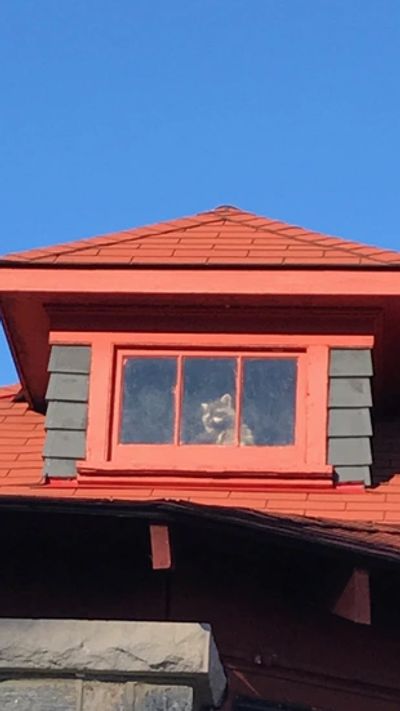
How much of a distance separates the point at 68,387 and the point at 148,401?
46cm

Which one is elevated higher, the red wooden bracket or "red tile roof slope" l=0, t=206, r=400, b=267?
"red tile roof slope" l=0, t=206, r=400, b=267

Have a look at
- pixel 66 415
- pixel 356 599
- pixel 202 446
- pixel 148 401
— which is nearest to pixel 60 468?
pixel 66 415

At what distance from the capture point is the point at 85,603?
24.2 ft

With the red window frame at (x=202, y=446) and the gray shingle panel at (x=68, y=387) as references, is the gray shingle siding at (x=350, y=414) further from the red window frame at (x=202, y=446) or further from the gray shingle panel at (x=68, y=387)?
the gray shingle panel at (x=68, y=387)

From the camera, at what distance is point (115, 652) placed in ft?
19.8

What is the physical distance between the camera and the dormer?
8.95 m

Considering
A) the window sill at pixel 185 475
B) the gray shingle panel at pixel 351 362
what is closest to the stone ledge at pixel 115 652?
the window sill at pixel 185 475

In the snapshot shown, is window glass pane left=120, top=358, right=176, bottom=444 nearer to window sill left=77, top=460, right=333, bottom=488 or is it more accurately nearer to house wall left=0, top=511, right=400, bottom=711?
window sill left=77, top=460, right=333, bottom=488

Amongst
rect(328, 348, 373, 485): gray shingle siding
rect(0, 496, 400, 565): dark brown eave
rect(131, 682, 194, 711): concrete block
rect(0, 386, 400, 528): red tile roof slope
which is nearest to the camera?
rect(131, 682, 194, 711): concrete block

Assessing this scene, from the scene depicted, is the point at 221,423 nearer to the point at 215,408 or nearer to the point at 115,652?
the point at 215,408

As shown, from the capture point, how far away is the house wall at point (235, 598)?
7309 mm

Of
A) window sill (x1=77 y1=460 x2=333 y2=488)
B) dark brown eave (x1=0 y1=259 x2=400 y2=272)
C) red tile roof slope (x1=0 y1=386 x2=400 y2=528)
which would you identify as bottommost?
red tile roof slope (x1=0 y1=386 x2=400 y2=528)

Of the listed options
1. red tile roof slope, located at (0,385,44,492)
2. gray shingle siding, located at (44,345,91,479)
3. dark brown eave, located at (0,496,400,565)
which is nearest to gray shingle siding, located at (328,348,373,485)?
gray shingle siding, located at (44,345,91,479)

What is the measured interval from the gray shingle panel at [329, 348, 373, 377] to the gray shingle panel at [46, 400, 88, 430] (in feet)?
4.50
